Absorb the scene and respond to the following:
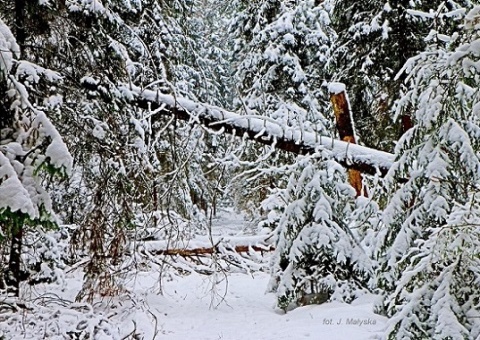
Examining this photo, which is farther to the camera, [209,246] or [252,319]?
[209,246]

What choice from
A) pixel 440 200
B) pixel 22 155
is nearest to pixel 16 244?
pixel 22 155

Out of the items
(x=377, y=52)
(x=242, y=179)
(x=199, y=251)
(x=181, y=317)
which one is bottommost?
(x=181, y=317)

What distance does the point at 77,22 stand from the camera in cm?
523

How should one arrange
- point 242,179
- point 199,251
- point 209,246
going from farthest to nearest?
1. point 209,246
2. point 199,251
3. point 242,179

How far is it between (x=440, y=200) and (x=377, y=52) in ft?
21.6

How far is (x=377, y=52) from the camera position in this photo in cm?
956

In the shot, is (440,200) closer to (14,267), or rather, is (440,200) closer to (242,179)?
(242,179)

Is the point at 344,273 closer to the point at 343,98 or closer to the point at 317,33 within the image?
the point at 343,98

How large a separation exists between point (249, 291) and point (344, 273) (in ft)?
7.93

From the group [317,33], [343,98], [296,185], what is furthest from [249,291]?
[317,33]

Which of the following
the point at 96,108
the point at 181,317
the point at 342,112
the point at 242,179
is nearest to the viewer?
the point at 96,108

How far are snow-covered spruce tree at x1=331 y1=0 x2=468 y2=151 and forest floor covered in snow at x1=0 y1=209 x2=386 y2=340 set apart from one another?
13.6 ft

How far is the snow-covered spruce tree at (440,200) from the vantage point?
3.02 meters

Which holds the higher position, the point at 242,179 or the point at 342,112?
the point at 342,112
